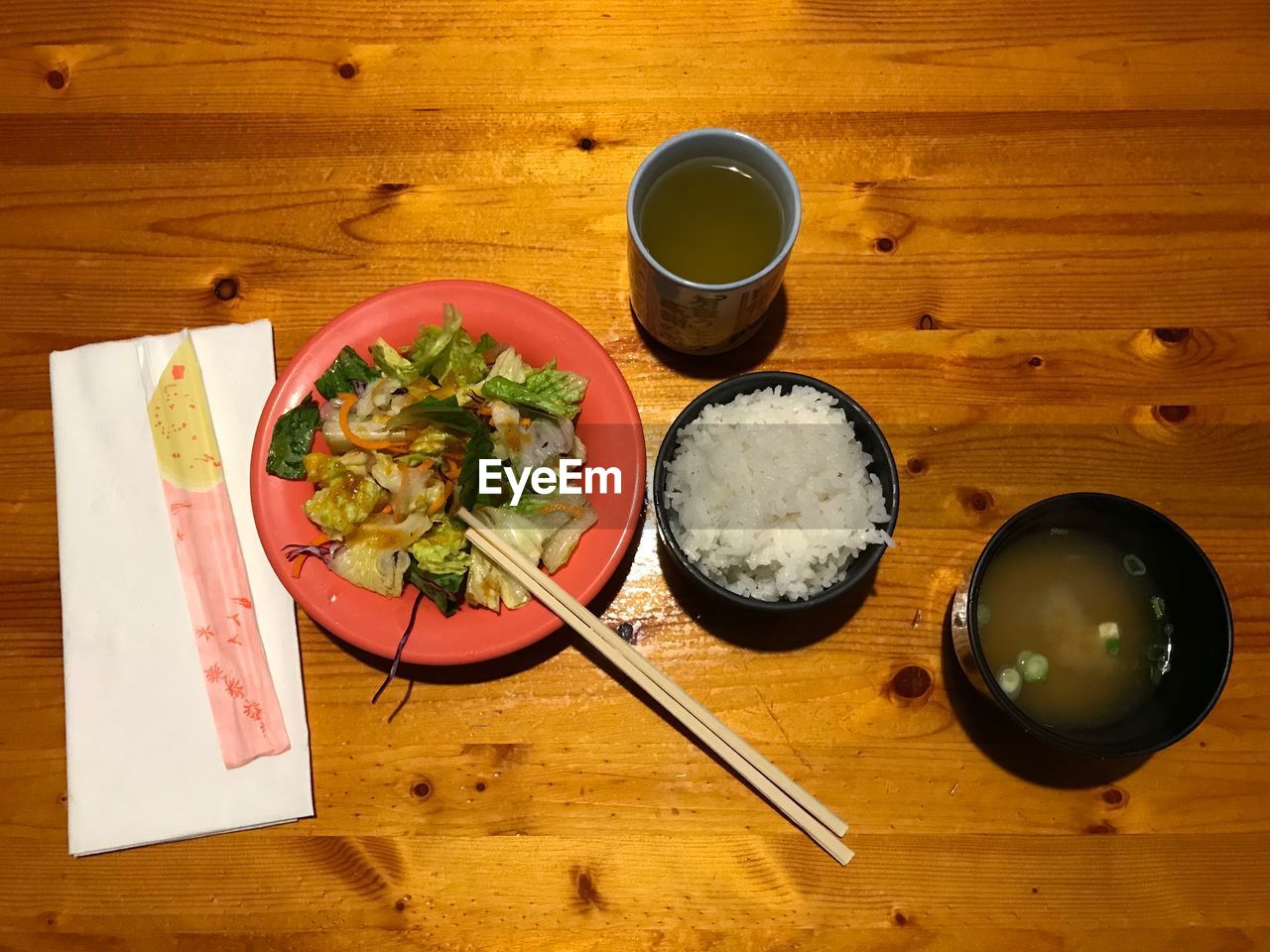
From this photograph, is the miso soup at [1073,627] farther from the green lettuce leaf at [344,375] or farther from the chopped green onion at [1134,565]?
the green lettuce leaf at [344,375]

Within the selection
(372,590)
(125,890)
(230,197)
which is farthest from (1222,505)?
(125,890)

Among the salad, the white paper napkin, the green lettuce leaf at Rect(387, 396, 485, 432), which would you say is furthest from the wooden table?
the green lettuce leaf at Rect(387, 396, 485, 432)

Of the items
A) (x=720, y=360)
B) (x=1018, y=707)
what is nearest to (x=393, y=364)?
(x=720, y=360)

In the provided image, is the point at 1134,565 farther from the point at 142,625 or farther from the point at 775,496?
the point at 142,625

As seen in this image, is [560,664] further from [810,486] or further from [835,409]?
[835,409]

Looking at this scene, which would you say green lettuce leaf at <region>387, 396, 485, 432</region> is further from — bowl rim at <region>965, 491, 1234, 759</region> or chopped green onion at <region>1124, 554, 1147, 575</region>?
chopped green onion at <region>1124, 554, 1147, 575</region>

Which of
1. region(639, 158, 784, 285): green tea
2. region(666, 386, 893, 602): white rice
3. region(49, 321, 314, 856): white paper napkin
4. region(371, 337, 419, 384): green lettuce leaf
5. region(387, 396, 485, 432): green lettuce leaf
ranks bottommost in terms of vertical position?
region(49, 321, 314, 856): white paper napkin
